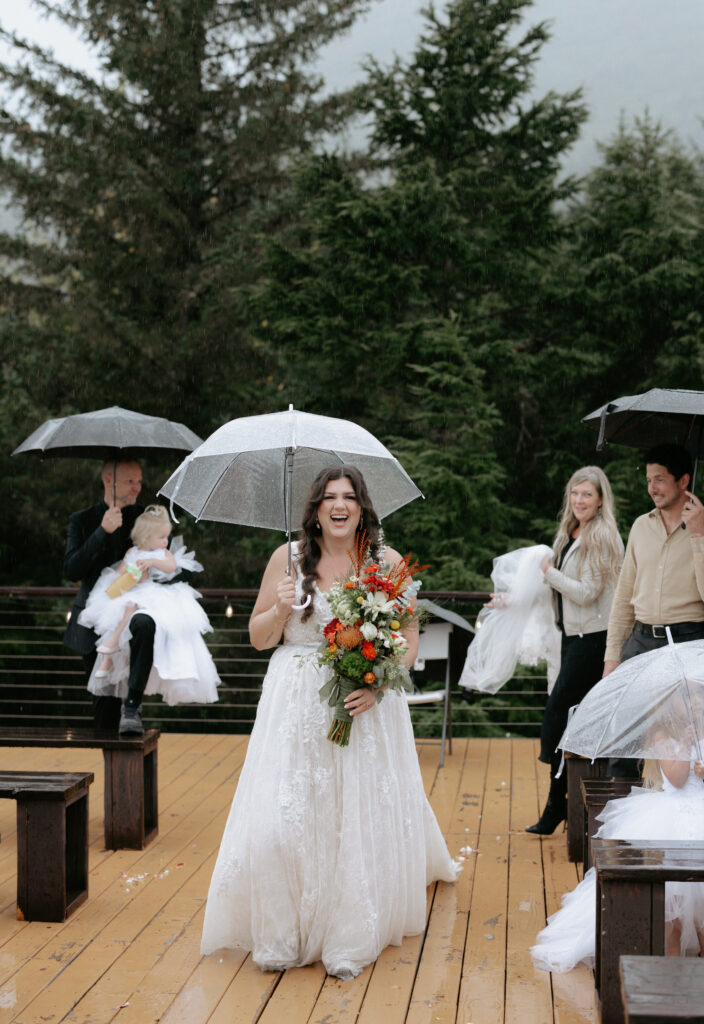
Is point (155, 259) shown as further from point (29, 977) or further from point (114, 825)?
point (29, 977)

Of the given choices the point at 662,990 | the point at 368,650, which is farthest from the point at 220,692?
the point at 662,990

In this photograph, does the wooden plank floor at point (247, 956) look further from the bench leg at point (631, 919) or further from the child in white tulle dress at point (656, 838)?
the bench leg at point (631, 919)

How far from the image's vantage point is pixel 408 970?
3.70 metres

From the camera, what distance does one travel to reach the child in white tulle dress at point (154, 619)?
541cm

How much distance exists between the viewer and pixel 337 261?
45.9 feet

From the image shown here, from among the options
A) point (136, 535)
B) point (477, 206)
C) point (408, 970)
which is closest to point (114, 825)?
point (136, 535)

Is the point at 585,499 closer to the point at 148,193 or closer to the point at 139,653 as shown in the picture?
the point at 139,653

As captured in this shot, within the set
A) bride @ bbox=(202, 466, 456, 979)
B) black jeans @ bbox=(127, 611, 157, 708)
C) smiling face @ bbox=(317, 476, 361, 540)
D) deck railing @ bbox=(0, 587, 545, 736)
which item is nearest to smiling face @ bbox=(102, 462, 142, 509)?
black jeans @ bbox=(127, 611, 157, 708)

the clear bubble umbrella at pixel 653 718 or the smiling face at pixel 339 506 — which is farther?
the smiling face at pixel 339 506

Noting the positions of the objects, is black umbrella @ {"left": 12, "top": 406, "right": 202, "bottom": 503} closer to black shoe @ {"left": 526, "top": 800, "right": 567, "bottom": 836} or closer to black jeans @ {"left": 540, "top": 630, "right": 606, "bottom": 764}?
black jeans @ {"left": 540, "top": 630, "right": 606, "bottom": 764}

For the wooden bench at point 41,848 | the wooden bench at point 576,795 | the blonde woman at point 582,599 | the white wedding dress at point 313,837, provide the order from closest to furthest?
the white wedding dress at point 313,837 → the wooden bench at point 41,848 → the wooden bench at point 576,795 → the blonde woman at point 582,599

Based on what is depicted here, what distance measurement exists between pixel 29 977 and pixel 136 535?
2500 millimetres

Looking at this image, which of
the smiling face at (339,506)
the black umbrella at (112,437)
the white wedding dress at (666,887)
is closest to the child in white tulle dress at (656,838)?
the white wedding dress at (666,887)

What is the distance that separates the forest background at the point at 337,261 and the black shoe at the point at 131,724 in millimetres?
7801
